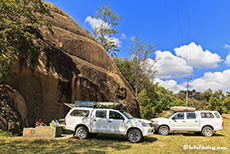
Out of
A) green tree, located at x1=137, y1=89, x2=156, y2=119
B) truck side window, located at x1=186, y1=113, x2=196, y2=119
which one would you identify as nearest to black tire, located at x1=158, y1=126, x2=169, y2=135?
truck side window, located at x1=186, y1=113, x2=196, y2=119

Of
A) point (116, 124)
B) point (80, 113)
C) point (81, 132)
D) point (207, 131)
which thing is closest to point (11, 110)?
point (80, 113)

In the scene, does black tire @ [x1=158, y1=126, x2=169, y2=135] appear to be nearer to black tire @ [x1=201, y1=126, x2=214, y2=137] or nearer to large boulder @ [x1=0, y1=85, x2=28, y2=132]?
black tire @ [x1=201, y1=126, x2=214, y2=137]

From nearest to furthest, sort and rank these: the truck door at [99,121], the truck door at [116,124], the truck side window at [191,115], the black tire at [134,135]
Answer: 1. the black tire at [134,135]
2. the truck door at [116,124]
3. the truck door at [99,121]
4. the truck side window at [191,115]

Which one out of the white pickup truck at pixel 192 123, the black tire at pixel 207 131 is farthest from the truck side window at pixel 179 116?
the black tire at pixel 207 131

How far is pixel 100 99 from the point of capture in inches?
591

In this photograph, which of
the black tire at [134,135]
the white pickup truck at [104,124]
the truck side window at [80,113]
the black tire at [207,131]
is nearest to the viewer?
the black tire at [134,135]

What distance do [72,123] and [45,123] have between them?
328cm

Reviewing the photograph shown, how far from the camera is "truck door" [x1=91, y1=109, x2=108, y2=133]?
9.79m

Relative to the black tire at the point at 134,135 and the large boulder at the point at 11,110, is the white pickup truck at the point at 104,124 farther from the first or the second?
the large boulder at the point at 11,110

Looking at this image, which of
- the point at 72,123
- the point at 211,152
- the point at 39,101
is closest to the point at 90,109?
the point at 72,123

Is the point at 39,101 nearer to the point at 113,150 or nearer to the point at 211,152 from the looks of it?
the point at 113,150

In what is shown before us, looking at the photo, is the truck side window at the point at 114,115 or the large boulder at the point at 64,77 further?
the large boulder at the point at 64,77

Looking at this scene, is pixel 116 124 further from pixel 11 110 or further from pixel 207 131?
pixel 207 131

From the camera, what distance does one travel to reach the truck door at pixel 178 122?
11992 mm
